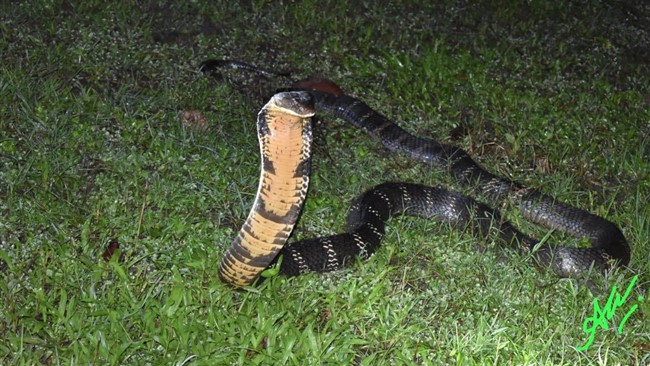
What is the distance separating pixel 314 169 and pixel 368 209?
683mm

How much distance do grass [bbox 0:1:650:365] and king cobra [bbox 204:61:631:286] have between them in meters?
0.13

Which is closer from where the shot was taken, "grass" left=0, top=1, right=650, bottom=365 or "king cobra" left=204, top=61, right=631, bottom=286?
"king cobra" left=204, top=61, right=631, bottom=286

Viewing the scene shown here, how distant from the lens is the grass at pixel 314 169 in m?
4.35

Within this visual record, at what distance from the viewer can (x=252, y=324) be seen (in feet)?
14.3

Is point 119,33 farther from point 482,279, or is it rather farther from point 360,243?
point 482,279

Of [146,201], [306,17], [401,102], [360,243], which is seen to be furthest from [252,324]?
[306,17]

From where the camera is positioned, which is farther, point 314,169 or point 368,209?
point 314,169

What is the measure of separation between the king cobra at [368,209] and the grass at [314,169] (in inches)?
5.0

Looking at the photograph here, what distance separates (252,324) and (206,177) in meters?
1.45

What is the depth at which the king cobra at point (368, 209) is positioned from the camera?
3922 millimetres

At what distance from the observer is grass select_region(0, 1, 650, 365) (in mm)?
4348

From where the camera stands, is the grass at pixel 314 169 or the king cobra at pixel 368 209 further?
the grass at pixel 314 169

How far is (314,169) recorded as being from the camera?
5.88 m

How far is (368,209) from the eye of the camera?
5.34 meters
